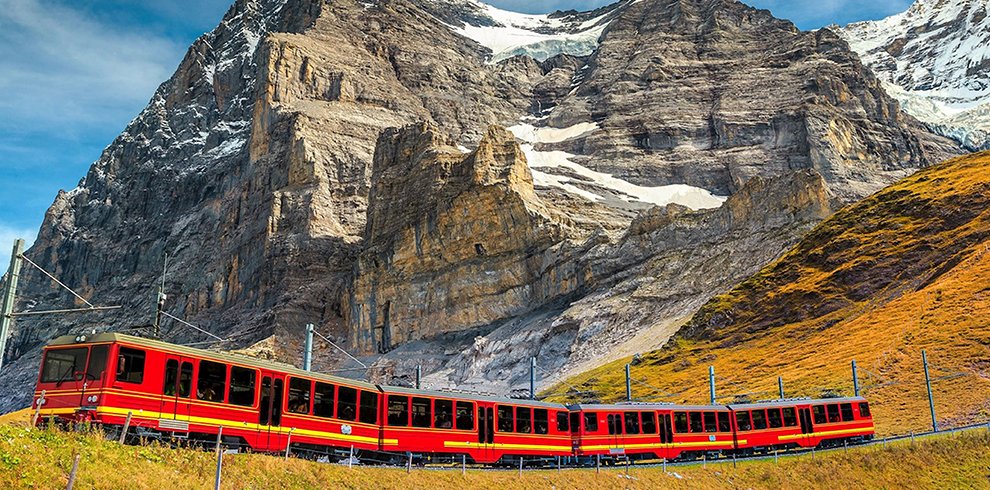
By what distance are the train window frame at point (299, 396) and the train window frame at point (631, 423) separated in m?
17.1

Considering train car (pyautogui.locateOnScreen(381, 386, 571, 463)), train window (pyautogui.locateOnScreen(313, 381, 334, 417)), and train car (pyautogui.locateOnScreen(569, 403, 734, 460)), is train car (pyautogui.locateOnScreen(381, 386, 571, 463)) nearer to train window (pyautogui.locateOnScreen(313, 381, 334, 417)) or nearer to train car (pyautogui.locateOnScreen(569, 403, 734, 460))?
train car (pyautogui.locateOnScreen(569, 403, 734, 460))

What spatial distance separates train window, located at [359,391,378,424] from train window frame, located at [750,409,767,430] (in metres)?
21.9

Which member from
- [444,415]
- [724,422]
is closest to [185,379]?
[444,415]

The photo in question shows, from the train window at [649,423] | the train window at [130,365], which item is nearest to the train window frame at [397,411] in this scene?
the train window at [130,365]

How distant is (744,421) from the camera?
150 feet

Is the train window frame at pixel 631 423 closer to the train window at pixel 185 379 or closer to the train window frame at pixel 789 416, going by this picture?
the train window frame at pixel 789 416

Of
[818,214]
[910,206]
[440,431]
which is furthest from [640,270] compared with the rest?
[440,431]

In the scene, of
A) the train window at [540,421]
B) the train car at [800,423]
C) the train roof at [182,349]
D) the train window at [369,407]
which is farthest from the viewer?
the train car at [800,423]

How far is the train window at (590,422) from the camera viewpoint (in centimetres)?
4122

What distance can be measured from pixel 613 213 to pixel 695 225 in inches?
2126

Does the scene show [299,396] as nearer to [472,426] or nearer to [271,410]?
[271,410]

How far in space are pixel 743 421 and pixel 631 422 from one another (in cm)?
718

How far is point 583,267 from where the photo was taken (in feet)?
436

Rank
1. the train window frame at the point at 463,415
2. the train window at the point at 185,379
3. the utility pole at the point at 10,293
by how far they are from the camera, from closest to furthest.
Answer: the utility pole at the point at 10,293 → the train window at the point at 185,379 → the train window frame at the point at 463,415
